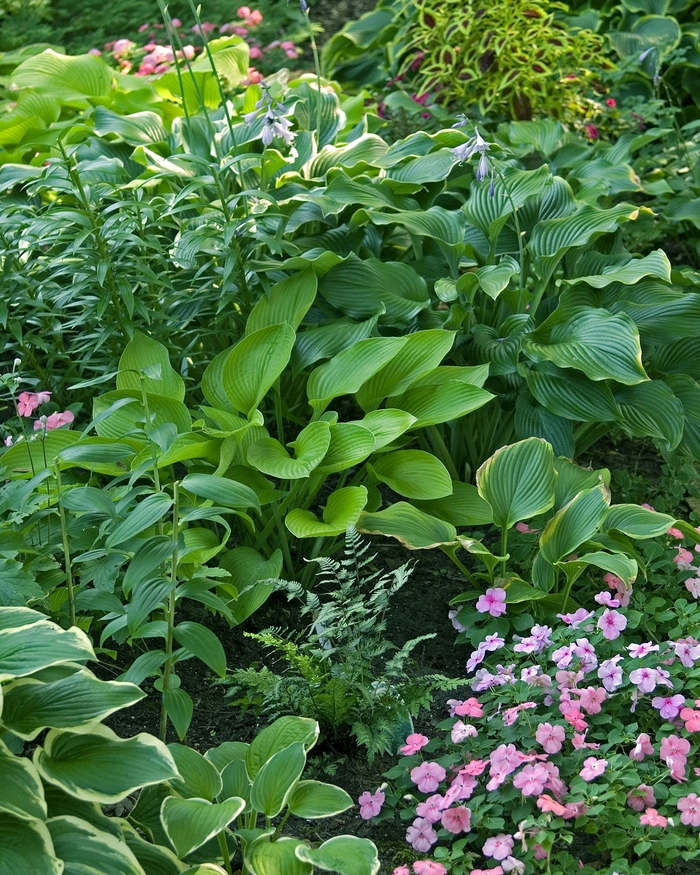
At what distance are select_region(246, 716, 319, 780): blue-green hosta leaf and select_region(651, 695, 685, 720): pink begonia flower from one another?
0.68 m

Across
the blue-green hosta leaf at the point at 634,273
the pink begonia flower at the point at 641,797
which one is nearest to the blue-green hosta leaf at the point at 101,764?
the pink begonia flower at the point at 641,797

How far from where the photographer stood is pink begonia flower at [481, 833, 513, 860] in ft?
5.20

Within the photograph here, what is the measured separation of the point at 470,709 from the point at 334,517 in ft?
1.90

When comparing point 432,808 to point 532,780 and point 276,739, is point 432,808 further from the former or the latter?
point 276,739

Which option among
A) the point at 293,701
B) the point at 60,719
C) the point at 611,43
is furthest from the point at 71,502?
the point at 611,43

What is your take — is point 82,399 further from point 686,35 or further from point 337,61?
point 686,35

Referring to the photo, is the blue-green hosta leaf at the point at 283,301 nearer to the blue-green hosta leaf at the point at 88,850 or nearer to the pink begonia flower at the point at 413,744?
the pink begonia flower at the point at 413,744

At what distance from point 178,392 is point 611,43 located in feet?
11.9

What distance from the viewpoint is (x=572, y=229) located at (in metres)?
2.74

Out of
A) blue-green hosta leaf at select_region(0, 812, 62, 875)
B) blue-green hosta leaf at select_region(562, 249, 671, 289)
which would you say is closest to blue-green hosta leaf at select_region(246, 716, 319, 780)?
Answer: blue-green hosta leaf at select_region(0, 812, 62, 875)

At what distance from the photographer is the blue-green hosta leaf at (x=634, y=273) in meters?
2.53

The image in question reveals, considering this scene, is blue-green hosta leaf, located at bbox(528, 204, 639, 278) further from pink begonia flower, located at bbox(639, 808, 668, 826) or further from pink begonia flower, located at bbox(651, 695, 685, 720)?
pink begonia flower, located at bbox(639, 808, 668, 826)

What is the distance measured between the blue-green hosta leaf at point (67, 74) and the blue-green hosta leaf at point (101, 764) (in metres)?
3.64

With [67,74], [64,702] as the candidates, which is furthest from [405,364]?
[67,74]
